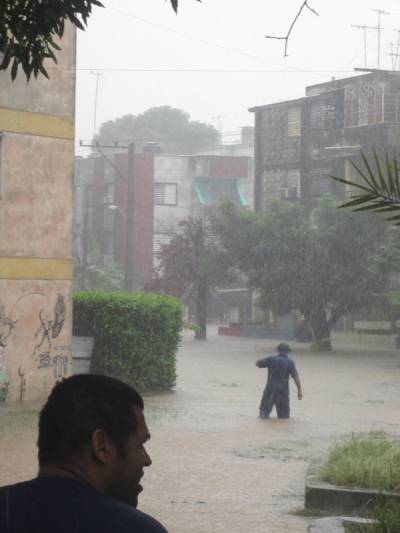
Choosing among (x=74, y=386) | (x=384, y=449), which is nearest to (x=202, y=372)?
(x=384, y=449)

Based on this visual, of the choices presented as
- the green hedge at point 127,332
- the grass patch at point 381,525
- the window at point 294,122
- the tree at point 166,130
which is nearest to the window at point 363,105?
the window at point 294,122

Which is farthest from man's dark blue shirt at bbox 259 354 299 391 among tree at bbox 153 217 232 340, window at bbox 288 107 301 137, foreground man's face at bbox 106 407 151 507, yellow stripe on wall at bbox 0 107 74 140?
window at bbox 288 107 301 137

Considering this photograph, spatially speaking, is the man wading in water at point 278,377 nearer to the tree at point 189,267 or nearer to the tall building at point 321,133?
the tree at point 189,267

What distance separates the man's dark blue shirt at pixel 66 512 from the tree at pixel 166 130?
362 feet

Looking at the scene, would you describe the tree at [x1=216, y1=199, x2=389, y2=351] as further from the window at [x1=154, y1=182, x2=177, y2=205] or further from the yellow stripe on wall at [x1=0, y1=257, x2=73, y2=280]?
the window at [x1=154, y1=182, x2=177, y2=205]

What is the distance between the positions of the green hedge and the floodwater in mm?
771

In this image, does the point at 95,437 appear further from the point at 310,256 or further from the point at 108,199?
the point at 108,199

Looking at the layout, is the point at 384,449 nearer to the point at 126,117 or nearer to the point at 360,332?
the point at 360,332

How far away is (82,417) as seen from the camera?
258 cm

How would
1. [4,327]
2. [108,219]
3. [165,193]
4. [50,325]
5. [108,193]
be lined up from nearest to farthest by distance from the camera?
[4,327], [50,325], [165,193], [108,193], [108,219]

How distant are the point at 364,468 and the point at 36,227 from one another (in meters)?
11.7

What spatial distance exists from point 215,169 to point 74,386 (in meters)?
73.3

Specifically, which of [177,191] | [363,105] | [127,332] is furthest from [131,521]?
[177,191]

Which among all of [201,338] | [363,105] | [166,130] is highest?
[166,130]
